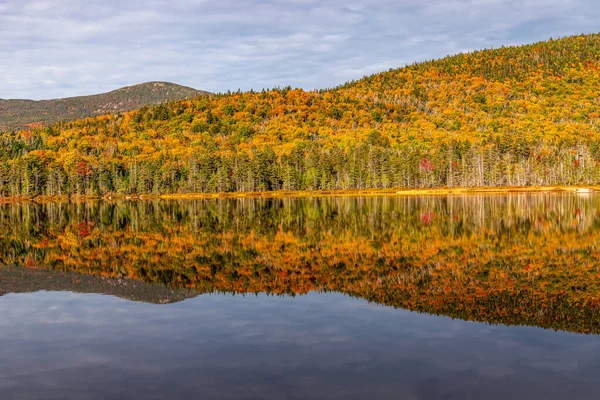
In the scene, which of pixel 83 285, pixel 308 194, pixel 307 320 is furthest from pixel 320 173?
pixel 307 320

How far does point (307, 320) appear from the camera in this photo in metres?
18.3

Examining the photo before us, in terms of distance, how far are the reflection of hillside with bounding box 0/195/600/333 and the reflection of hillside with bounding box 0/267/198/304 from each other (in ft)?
3.34

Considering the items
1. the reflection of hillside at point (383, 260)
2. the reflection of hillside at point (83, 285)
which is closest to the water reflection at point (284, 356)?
the reflection of hillside at point (83, 285)

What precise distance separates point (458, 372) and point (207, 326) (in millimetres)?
8176

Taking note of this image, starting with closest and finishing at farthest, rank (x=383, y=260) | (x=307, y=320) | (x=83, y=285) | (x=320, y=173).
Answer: (x=307, y=320)
(x=83, y=285)
(x=383, y=260)
(x=320, y=173)

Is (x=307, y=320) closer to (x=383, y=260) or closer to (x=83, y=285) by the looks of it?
(x=383, y=260)

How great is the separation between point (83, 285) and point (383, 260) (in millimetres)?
14899

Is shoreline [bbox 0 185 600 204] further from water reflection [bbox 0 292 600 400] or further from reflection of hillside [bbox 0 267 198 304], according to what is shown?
water reflection [bbox 0 292 600 400]

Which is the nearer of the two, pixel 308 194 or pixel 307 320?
pixel 307 320

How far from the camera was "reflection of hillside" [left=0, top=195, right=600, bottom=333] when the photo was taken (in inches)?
792

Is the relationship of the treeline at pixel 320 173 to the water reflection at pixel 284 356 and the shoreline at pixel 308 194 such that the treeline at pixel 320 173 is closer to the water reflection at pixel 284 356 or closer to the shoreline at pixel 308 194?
the shoreline at pixel 308 194

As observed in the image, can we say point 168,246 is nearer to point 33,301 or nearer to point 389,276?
point 33,301

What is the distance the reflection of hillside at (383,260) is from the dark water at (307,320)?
143 millimetres

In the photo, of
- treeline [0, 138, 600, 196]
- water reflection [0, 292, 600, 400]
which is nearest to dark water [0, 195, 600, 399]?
water reflection [0, 292, 600, 400]
